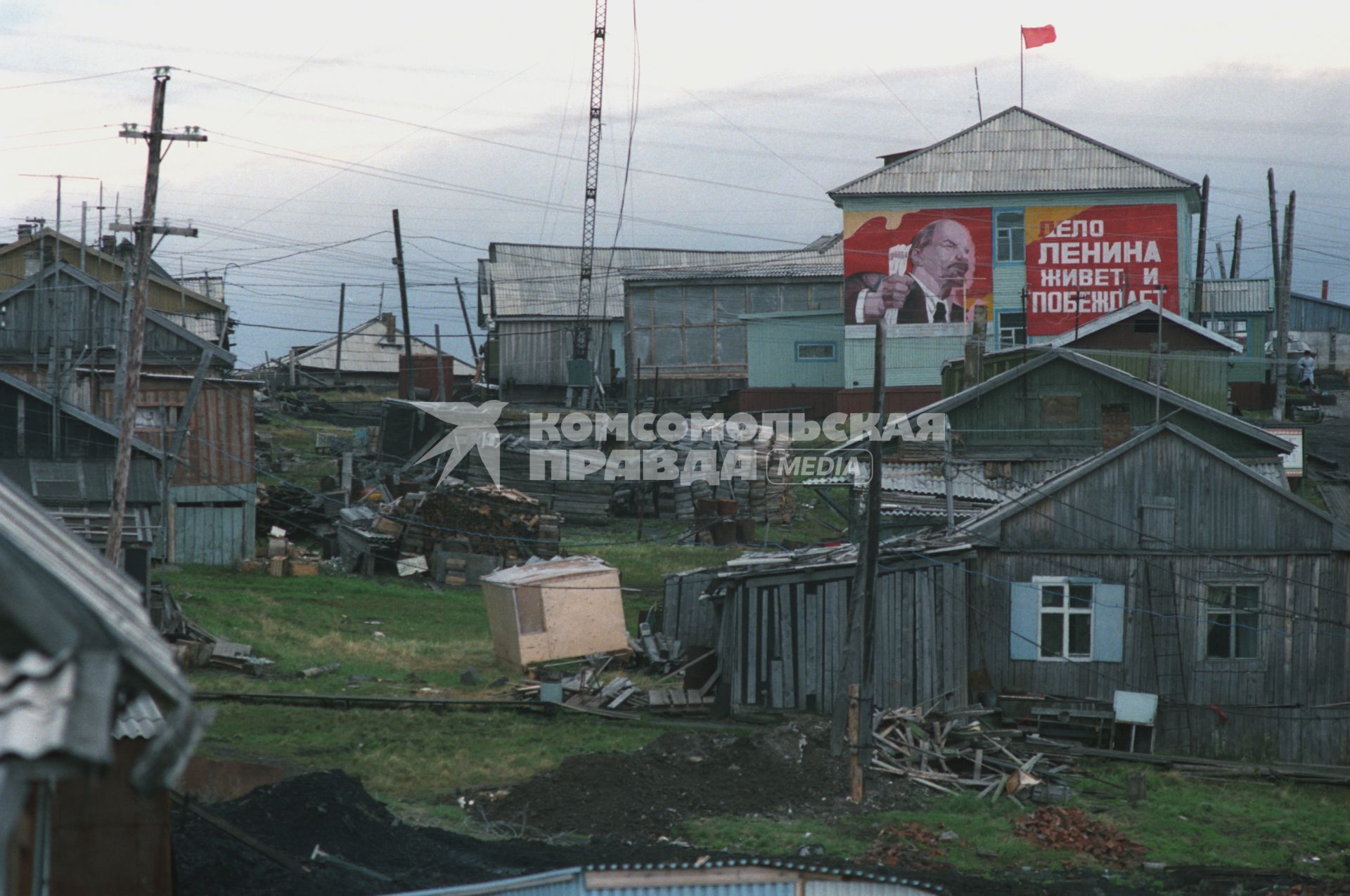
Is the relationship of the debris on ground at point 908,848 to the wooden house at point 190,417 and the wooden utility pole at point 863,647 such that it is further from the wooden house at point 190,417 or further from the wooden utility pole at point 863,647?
the wooden house at point 190,417

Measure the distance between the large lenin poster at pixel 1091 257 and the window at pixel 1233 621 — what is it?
2624cm

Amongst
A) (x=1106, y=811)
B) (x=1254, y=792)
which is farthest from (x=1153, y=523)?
(x=1106, y=811)

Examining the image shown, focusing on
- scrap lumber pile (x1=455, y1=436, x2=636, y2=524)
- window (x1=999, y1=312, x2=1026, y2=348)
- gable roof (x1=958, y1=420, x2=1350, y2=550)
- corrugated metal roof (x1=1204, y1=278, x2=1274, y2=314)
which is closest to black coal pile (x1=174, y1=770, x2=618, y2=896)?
gable roof (x1=958, y1=420, x2=1350, y2=550)

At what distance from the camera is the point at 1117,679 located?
2130 centimetres

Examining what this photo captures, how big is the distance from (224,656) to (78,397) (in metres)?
14.3

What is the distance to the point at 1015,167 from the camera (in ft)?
155

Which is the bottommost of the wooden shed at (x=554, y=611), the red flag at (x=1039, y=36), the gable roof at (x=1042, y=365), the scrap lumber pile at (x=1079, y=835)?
the scrap lumber pile at (x=1079, y=835)

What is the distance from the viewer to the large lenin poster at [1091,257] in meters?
46.4

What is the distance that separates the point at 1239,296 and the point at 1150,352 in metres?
25.3

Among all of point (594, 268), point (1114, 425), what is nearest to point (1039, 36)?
point (594, 268)

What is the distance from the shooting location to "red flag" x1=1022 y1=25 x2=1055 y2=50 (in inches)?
1966

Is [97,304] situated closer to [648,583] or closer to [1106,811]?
[648,583]

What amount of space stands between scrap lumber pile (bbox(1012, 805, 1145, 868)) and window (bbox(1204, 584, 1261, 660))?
238 inches

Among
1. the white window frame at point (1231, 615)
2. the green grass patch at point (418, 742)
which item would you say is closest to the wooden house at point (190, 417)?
the green grass patch at point (418, 742)
